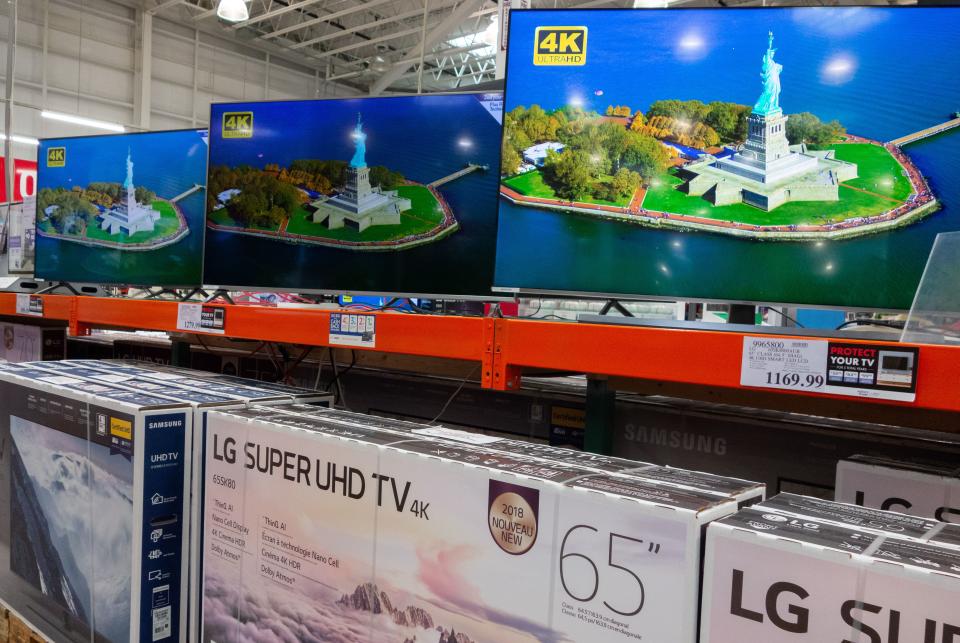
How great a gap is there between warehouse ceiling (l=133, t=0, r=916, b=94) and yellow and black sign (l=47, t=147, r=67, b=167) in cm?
954

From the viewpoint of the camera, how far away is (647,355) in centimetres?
108

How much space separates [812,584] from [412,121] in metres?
1.41

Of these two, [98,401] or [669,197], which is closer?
[669,197]

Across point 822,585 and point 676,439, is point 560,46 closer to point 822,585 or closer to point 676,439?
point 676,439

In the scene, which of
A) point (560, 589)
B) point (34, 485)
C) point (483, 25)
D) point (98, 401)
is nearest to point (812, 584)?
point (560, 589)

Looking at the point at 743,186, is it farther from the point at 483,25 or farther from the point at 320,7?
the point at 320,7

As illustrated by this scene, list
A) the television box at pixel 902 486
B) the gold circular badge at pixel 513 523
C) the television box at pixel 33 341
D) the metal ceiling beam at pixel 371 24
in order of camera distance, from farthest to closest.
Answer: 1. the metal ceiling beam at pixel 371 24
2. the television box at pixel 33 341
3. the television box at pixel 902 486
4. the gold circular badge at pixel 513 523

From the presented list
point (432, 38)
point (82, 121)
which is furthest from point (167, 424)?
point (82, 121)

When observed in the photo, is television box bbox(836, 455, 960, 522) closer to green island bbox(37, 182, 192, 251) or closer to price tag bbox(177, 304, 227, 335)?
price tag bbox(177, 304, 227, 335)

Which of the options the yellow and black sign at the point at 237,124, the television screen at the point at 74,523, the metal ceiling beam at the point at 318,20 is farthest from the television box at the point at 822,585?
the metal ceiling beam at the point at 318,20

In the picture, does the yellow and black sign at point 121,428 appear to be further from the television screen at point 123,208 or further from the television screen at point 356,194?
the television screen at point 123,208

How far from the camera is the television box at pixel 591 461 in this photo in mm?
933

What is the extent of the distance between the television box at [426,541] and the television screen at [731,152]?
451 millimetres

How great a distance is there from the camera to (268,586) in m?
1.25
